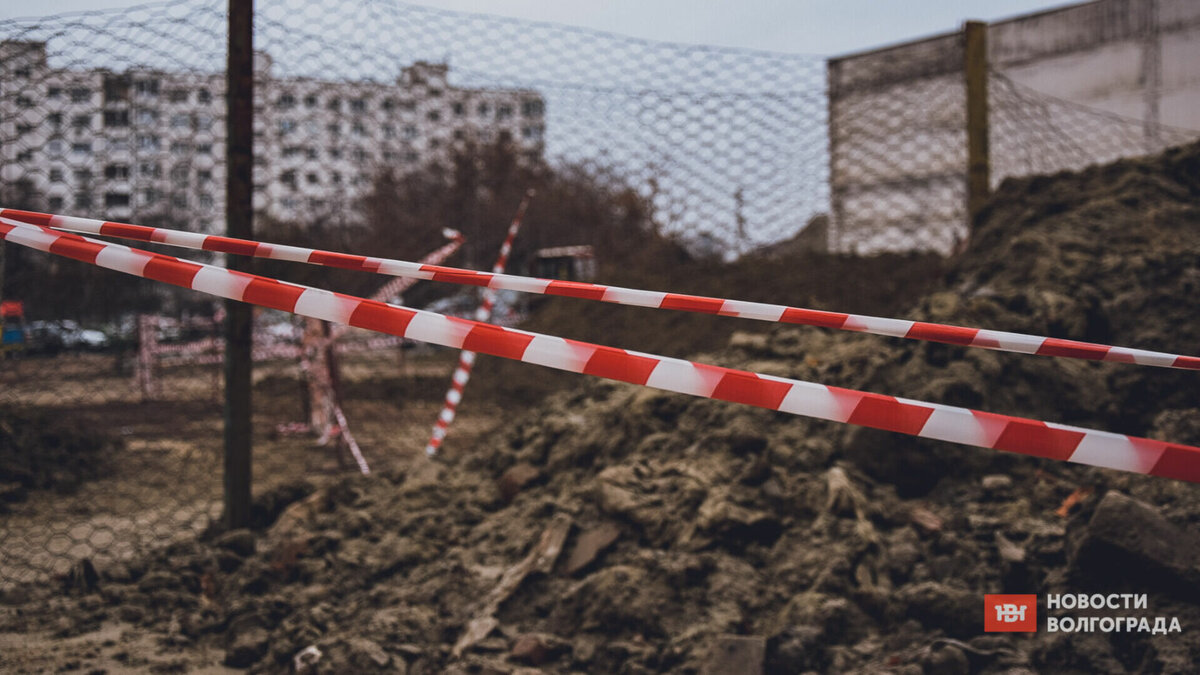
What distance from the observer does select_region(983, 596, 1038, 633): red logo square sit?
244cm

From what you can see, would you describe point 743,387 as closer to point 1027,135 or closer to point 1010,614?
point 1010,614

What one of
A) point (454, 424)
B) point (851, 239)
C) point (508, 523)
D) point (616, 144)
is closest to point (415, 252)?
point (454, 424)

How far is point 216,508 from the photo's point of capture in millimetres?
5383

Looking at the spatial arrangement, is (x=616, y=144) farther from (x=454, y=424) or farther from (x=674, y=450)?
(x=674, y=450)

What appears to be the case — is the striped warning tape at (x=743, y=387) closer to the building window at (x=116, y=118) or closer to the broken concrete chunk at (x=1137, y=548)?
the broken concrete chunk at (x=1137, y=548)

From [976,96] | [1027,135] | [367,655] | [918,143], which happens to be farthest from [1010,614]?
[1027,135]

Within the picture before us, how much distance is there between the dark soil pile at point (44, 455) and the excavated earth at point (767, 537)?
2634 mm

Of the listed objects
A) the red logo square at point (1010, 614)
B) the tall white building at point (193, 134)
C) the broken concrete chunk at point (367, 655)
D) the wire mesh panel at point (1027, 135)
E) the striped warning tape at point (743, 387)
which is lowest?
the broken concrete chunk at point (367, 655)

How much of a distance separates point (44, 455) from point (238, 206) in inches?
150

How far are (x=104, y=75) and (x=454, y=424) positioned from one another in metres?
5.39

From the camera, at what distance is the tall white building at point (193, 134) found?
14.8ft

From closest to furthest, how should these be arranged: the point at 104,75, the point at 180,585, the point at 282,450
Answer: the point at 180,585 < the point at 104,75 < the point at 282,450

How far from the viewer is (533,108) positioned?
761 cm

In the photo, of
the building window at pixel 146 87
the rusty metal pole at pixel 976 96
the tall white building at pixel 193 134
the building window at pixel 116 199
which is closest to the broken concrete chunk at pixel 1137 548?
the rusty metal pole at pixel 976 96
